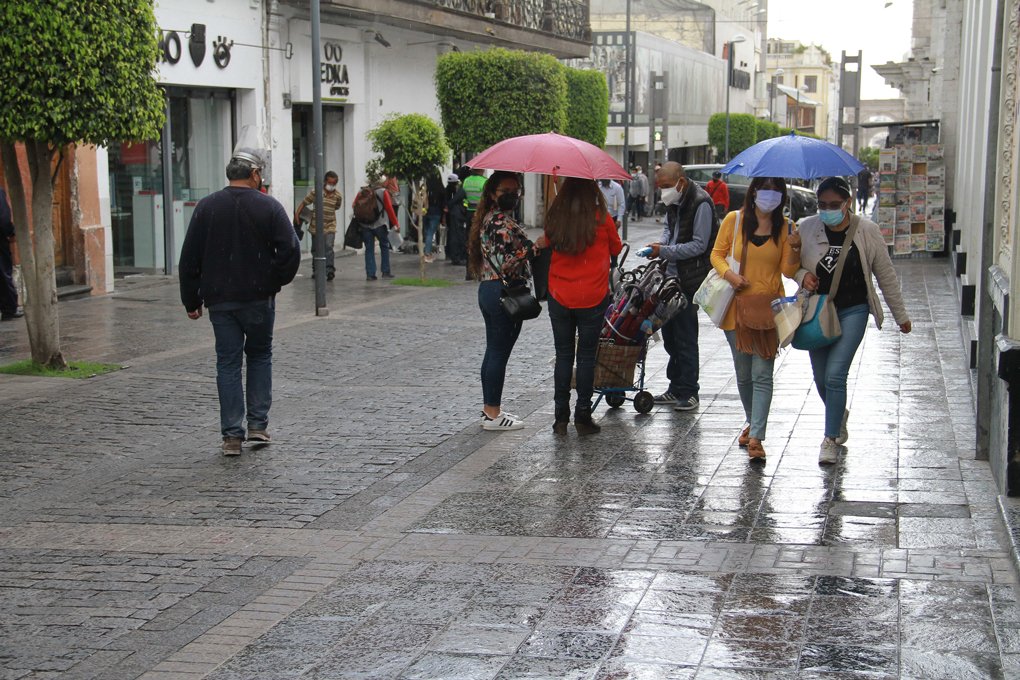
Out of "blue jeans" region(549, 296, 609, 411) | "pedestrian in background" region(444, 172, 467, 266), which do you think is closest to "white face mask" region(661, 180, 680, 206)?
"blue jeans" region(549, 296, 609, 411)

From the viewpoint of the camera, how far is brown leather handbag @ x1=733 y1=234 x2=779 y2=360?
8.02m

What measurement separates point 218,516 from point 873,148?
79.9m

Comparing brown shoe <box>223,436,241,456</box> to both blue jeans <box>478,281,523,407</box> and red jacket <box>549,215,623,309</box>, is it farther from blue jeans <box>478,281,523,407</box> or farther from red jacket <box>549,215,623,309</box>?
red jacket <box>549,215,623,309</box>

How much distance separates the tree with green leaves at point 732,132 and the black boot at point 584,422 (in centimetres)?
5514

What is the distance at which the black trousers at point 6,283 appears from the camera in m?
15.2

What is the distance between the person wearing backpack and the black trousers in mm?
6140

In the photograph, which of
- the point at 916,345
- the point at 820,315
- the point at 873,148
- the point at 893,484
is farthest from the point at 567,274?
the point at 873,148

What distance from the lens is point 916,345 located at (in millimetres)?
12922

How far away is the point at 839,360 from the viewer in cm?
789

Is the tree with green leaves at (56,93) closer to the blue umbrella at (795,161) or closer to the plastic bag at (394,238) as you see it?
the blue umbrella at (795,161)

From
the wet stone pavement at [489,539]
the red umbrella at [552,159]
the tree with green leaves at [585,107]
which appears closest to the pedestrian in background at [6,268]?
the wet stone pavement at [489,539]

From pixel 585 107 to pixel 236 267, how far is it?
83.7ft

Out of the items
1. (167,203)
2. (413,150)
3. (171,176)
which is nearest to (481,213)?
(413,150)

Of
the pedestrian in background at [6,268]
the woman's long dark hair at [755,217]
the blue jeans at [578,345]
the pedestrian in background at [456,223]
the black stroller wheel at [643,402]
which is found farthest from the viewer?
the pedestrian in background at [456,223]
